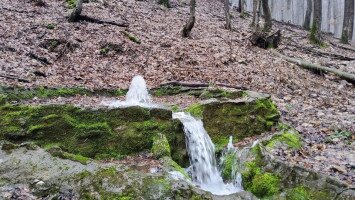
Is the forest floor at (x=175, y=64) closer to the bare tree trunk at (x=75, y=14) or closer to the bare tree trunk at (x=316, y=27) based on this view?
the bare tree trunk at (x=75, y=14)

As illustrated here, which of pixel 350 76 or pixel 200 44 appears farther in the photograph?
pixel 200 44

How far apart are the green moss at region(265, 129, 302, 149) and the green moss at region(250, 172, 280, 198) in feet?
3.17

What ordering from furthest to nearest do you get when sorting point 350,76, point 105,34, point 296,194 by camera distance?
point 105,34
point 350,76
point 296,194

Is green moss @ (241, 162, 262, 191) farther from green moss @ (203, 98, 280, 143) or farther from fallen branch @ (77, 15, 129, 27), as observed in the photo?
fallen branch @ (77, 15, 129, 27)

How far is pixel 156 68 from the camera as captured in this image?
35.8ft

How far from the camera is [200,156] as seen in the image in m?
7.09

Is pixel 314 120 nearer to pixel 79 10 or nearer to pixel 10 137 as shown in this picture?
pixel 10 137

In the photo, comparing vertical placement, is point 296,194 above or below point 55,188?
below

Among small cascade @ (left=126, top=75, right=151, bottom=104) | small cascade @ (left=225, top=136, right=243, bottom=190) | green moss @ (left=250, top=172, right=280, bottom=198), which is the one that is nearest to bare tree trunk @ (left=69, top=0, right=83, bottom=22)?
small cascade @ (left=126, top=75, right=151, bottom=104)

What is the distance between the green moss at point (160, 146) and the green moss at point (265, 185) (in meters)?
1.59

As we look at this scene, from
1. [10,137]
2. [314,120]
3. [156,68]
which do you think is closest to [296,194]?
[314,120]

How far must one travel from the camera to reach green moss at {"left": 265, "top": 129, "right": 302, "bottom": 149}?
691 centimetres

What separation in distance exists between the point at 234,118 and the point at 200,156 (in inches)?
52.4

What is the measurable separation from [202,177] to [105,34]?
7717 millimetres
